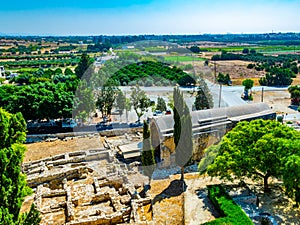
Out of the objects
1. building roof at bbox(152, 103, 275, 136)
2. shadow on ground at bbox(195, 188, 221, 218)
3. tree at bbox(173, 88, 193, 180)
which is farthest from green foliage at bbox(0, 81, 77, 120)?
shadow on ground at bbox(195, 188, 221, 218)

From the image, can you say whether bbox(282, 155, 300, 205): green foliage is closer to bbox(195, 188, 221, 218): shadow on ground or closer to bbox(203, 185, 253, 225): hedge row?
bbox(203, 185, 253, 225): hedge row

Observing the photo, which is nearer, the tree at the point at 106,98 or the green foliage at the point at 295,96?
the tree at the point at 106,98

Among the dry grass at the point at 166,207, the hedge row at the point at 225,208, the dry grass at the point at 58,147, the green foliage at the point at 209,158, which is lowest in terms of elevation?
the dry grass at the point at 166,207

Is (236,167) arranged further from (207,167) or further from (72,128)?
(72,128)

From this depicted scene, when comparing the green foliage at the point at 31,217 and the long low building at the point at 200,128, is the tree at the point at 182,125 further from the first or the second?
the green foliage at the point at 31,217

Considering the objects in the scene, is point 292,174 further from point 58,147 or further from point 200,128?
point 58,147

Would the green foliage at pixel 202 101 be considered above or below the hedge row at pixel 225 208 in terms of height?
above

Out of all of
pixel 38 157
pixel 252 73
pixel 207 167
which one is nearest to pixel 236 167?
pixel 207 167

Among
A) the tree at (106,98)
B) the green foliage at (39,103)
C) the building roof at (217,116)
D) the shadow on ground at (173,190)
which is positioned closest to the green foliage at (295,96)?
the building roof at (217,116)
